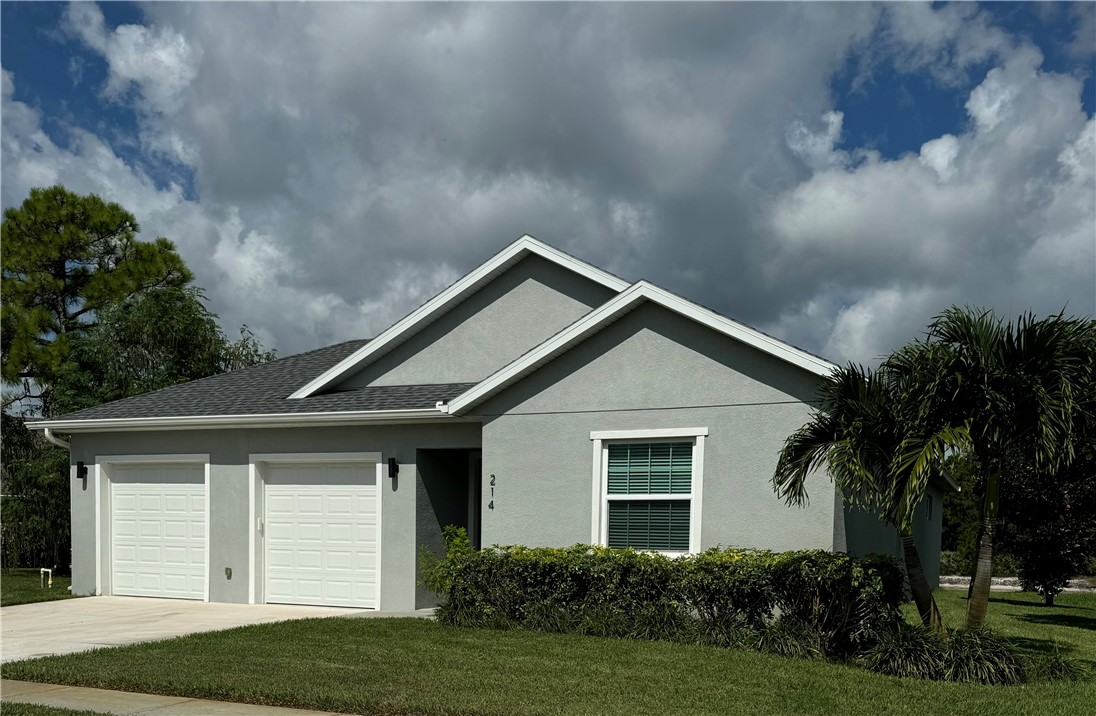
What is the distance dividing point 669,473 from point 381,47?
734 centimetres

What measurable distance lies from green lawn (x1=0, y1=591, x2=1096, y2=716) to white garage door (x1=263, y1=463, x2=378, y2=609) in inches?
146

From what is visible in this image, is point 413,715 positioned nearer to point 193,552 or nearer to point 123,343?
point 193,552

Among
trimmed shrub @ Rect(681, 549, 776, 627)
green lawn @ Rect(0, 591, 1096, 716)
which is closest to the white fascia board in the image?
green lawn @ Rect(0, 591, 1096, 716)

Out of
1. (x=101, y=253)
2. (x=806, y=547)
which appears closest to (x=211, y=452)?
(x=806, y=547)

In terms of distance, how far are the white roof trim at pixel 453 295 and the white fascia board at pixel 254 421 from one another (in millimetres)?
1168

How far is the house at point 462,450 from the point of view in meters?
12.7

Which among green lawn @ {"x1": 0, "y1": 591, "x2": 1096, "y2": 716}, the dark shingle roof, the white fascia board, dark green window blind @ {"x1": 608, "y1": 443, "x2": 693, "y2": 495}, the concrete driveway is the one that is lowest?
the concrete driveway

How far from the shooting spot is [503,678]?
30.7ft

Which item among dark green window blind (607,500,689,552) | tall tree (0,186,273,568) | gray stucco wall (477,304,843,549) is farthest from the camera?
tall tree (0,186,273,568)

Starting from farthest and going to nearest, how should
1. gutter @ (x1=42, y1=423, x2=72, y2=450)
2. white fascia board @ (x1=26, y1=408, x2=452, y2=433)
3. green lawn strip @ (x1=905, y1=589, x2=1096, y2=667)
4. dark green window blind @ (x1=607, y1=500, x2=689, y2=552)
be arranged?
1. gutter @ (x1=42, y1=423, x2=72, y2=450)
2. white fascia board @ (x1=26, y1=408, x2=452, y2=433)
3. green lawn strip @ (x1=905, y1=589, x2=1096, y2=667)
4. dark green window blind @ (x1=607, y1=500, x2=689, y2=552)

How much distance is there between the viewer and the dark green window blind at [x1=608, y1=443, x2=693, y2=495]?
510 inches

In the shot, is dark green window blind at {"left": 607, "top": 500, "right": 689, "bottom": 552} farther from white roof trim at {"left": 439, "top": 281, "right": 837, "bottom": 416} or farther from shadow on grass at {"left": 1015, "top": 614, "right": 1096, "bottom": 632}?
shadow on grass at {"left": 1015, "top": 614, "right": 1096, "bottom": 632}

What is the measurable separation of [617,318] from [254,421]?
6.68m

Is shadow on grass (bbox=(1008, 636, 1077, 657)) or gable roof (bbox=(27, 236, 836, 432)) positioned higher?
gable roof (bbox=(27, 236, 836, 432))
